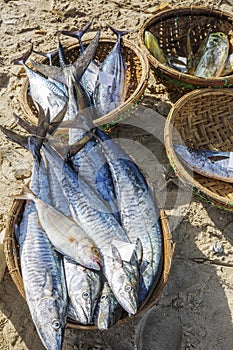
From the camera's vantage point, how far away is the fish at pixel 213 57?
3664 mm

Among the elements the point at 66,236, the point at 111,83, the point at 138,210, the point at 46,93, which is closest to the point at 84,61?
the point at 111,83

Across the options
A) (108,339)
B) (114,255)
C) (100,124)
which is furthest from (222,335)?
(100,124)

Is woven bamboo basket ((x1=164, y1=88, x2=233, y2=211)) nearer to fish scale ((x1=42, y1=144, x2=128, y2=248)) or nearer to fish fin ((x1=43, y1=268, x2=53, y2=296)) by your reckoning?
fish scale ((x1=42, y1=144, x2=128, y2=248))

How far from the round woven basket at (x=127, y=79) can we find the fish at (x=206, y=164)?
490 mm

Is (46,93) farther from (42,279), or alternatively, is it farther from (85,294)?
(85,294)

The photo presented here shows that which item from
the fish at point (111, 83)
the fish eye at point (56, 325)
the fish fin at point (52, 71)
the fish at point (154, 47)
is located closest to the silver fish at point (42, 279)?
the fish eye at point (56, 325)

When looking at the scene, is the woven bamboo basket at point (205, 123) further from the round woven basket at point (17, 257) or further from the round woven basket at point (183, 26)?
the round woven basket at point (17, 257)

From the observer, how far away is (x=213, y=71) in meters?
3.66

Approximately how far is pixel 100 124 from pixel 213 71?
1.23 m

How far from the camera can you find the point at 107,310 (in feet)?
7.69

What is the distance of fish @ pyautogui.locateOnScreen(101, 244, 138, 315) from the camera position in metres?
2.31

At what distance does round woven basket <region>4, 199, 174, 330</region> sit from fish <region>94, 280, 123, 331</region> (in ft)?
0.22

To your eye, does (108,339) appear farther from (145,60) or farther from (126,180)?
(145,60)

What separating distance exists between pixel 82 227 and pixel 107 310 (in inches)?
22.8
